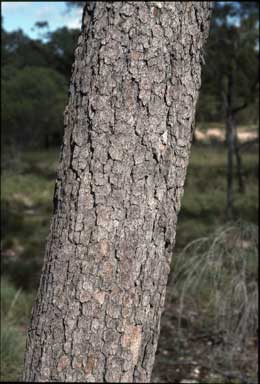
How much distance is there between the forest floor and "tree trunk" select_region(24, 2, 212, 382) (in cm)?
236

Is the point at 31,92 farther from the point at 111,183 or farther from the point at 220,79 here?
the point at 111,183

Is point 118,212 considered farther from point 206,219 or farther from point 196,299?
point 206,219

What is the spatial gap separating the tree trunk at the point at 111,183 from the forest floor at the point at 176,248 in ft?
7.75

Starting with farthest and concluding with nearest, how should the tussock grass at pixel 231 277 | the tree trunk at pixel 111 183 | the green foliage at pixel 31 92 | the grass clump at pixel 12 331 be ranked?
the green foliage at pixel 31 92
the tussock grass at pixel 231 277
the grass clump at pixel 12 331
the tree trunk at pixel 111 183

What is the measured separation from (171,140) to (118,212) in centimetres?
27

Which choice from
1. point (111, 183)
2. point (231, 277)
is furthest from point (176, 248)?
point (111, 183)

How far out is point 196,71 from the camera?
161 cm

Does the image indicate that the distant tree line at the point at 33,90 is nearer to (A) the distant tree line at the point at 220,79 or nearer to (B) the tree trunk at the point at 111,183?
(A) the distant tree line at the point at 220,79

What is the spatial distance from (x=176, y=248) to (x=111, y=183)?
23.5ft

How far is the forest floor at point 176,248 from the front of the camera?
4500 mm

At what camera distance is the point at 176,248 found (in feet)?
28.1

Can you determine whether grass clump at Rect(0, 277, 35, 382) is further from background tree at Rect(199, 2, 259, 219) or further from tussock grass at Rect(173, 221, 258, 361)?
background tree at Rect(199, 2, 259, 219)

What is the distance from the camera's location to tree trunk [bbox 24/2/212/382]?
1498mm

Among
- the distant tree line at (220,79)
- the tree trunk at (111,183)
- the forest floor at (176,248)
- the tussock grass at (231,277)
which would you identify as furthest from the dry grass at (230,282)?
the distant tree line at (220,79)
